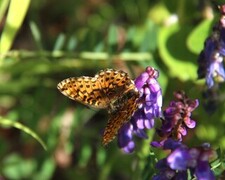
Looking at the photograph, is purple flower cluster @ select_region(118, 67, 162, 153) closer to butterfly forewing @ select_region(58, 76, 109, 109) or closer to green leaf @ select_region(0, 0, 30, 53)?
butterfly forewing @ select_region(58, 76, 109, 109)

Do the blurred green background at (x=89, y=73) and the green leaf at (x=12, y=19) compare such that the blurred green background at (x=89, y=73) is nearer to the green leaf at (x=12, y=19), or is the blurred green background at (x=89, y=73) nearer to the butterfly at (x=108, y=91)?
the green leaf at (x=12, y=19)

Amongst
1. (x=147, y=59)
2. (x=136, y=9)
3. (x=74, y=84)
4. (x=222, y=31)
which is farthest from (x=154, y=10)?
(x=74, y=84)

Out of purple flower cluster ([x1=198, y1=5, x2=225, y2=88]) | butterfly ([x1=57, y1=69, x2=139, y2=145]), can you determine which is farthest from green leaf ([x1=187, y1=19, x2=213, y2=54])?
butterfly ([x1=57, y1=69, x2=139, y2=145])

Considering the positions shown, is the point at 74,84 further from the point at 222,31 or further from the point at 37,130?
the point at 37,130

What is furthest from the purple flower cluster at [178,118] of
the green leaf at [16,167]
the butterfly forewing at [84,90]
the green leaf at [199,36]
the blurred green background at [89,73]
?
the green leaf at [16,167]

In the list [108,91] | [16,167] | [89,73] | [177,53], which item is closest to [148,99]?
[108,91]

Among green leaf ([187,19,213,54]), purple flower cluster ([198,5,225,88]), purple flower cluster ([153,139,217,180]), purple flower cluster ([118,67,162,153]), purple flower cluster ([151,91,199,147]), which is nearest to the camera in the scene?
purple flower cluster ([153,139,217,180])
